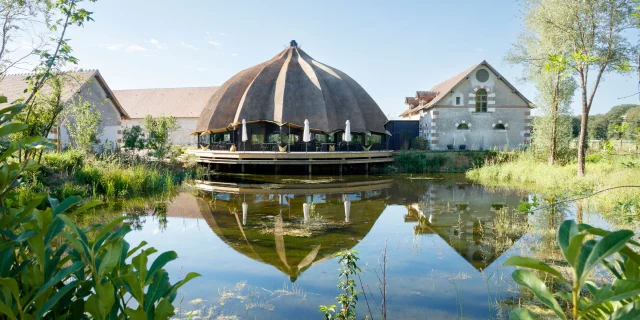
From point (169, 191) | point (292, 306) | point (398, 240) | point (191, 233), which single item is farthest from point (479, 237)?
point (169, 191)

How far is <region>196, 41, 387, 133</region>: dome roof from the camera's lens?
23094 millimetres

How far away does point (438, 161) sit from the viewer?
Result: 2233 centimetres

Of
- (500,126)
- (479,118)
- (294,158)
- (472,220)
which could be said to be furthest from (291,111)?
(472,220)

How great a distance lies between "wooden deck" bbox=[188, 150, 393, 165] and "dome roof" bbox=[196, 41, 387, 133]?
2.64 m

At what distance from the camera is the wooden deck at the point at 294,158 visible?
1984 cm

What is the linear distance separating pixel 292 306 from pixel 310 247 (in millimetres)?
2263

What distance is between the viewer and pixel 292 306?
172 inches

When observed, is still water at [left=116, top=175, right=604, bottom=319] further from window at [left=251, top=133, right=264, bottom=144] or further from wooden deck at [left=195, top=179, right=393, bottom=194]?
window at [left=251, top=133, right=264, bottom=144]

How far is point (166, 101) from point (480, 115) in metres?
28.2

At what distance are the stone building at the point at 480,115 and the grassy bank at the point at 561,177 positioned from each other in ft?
17.1

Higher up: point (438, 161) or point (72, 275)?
point (72, 275)

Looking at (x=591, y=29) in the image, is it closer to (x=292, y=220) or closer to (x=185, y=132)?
(x=292, y=220)

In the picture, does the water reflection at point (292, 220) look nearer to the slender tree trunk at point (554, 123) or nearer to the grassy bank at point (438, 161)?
the grassy bank at point (438, 161)

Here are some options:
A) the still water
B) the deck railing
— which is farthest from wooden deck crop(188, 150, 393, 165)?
the still water
